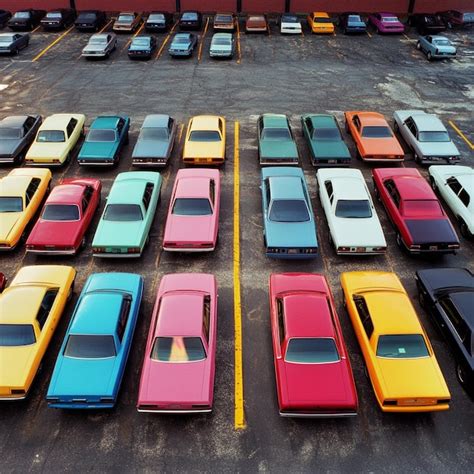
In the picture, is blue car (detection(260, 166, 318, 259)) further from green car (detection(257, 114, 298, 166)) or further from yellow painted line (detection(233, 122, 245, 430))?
green car (detection(257, 114, 298, 166))

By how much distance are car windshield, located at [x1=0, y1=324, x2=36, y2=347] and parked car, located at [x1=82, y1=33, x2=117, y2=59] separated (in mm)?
22070

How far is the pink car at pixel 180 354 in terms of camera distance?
8742 millimetres

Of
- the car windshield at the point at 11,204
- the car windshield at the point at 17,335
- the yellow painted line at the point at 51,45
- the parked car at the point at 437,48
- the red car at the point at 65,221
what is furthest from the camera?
the yellow painted line at the point at 51,45

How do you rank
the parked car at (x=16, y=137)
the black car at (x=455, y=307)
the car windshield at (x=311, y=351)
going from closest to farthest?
the car windshield at (x=311, y=351), the black car at (x=455, y=307), the parked car at (x=16, y=137)

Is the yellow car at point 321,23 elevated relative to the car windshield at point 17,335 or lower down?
lower down

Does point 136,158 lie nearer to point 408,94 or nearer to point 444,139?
point 444,139

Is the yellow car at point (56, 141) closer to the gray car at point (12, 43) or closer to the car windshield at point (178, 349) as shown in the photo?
the car windshield at point (178, 349)

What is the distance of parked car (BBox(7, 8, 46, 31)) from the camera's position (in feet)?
108

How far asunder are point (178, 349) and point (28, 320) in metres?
3.21

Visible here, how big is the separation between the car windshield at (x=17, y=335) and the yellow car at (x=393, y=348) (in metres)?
6.77

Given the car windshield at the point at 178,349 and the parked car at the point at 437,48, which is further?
the parked car at the point at 437,48

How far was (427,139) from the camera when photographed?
1773 cm

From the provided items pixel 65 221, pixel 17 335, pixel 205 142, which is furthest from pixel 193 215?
pixel 17 335

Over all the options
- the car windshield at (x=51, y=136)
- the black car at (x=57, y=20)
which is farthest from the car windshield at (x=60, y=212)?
the black car at (x=57, y=20)
